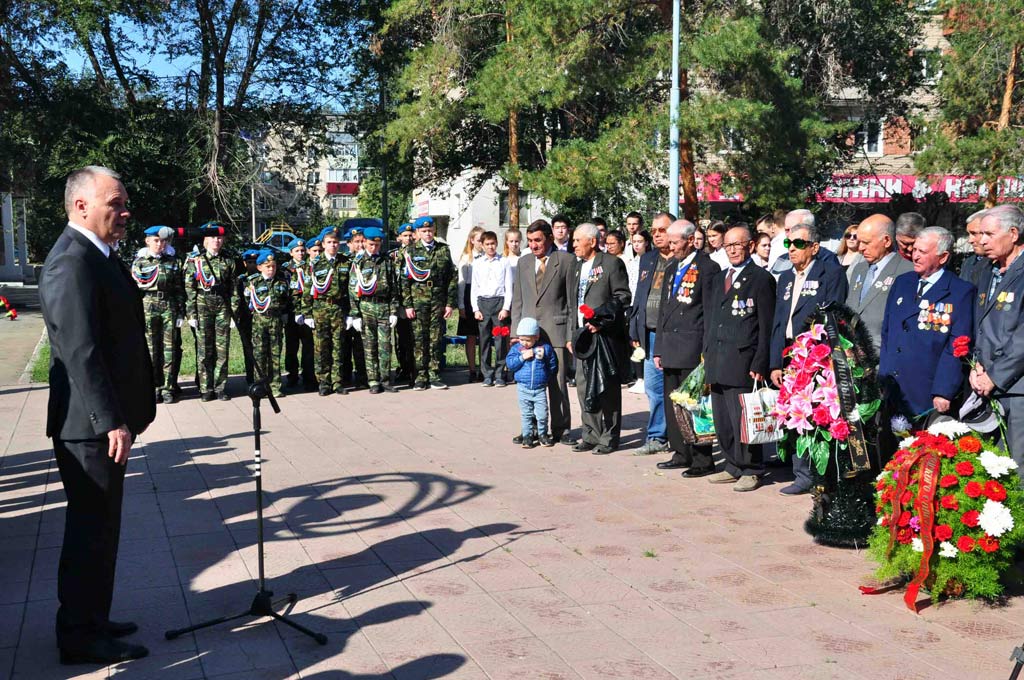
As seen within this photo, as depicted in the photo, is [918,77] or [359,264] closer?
[359,264]

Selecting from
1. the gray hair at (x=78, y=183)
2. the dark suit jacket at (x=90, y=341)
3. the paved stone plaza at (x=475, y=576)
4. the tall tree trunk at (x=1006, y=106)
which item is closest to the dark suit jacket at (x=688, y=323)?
the paved stone plaza at (x=475, y=576)

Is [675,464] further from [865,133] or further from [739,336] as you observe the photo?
[865,133]

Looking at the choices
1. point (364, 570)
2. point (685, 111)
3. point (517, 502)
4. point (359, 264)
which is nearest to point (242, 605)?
Result: point (364, 570)

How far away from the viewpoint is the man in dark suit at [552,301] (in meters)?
9.96

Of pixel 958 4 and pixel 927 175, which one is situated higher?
pixel 958 4

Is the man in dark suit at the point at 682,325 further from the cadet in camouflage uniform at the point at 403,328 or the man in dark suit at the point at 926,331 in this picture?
the cadet in camouflage uniform at the point at 403,328

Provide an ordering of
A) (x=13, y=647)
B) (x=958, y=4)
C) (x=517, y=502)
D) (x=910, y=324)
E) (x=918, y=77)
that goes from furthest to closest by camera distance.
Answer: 1. (x=918, y=77)
2. (x=958, y=4)
3. (x=517, y=502)
4. (x=910, y=324)
5. (x=13, y=647)

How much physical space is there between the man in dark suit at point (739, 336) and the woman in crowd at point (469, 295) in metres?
6.41

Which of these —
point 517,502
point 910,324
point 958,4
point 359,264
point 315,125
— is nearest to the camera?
point 910,324

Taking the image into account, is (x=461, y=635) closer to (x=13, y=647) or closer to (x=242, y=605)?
(x=242, y=605)

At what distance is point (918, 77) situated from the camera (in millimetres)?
31453

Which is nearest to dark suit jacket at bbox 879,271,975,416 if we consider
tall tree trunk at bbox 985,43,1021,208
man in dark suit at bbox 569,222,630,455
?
man in dark suit at bbox 569,222,630,455

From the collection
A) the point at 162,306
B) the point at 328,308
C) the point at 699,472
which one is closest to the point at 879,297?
the point at 699,472

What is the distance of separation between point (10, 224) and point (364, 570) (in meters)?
48.7
